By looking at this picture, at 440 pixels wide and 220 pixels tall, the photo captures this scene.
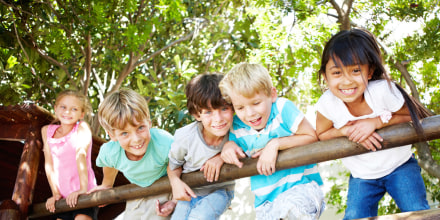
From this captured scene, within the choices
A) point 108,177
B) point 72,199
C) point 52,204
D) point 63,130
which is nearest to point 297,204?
point 108,177

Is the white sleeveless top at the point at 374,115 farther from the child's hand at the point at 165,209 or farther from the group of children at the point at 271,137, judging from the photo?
the child's hand at the point at 165,209

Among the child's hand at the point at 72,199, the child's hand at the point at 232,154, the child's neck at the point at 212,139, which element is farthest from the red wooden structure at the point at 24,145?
the child's hand at the point at 232,154

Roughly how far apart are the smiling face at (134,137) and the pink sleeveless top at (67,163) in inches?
38.5

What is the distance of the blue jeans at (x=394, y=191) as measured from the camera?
90.3 inches

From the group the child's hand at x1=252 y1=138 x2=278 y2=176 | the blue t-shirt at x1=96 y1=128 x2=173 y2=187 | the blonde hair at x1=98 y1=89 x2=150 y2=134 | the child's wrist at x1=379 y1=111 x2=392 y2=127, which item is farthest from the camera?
the blue t-shirt at x1=96 y1=128 x2=173 y2=187

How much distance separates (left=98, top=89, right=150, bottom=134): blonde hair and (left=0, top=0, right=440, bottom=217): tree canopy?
5.42ft

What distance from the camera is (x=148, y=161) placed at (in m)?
2.93

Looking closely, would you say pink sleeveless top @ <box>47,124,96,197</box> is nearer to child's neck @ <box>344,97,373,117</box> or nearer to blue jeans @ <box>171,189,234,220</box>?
blue jeans @ <box>171,189,234,220</box>

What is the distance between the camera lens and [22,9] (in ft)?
15.9

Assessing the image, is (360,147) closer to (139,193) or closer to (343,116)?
(343,116)

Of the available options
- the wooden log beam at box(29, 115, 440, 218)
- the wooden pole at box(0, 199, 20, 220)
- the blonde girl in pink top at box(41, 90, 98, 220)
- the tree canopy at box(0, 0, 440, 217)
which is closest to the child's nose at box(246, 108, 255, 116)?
the wooden log beam at box(29, 115, 440, 218)

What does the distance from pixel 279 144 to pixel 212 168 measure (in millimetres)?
421

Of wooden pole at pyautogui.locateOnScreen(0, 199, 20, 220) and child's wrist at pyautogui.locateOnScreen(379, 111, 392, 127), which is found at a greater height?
child's wrist at pyautogui.locateOnScreen(379, 111, 392, 127)

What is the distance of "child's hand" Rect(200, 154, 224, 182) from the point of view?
2469mm
